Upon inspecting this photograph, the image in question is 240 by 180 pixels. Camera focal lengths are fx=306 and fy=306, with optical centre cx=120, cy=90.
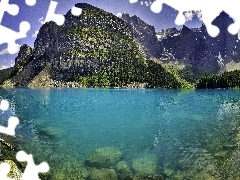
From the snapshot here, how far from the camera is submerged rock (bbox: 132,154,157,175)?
2856 centimetres

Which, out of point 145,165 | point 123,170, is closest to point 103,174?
point 123,170

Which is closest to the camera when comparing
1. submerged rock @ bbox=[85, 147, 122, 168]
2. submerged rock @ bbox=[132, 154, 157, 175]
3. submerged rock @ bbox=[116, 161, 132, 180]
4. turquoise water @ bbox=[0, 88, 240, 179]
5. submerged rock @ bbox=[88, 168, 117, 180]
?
submerged rock @ bbox=[88, 168, 117, 180]

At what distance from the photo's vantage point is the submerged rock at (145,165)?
28562 millimetres

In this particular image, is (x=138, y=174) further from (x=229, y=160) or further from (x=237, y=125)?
(x=237, y=125)

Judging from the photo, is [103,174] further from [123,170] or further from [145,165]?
[145,165]

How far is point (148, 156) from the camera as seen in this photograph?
3366 centimetres

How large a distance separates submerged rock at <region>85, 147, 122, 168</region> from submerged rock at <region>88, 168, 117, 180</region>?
1.70m

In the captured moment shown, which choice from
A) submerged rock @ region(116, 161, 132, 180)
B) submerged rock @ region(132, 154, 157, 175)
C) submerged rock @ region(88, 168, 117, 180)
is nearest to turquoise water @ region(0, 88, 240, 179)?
submerged rock @ region(132, 154, 157, 175)

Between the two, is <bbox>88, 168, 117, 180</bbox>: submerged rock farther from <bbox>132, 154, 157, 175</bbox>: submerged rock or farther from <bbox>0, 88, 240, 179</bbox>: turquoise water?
<bbox>132, 154, 157, 175</bbox>: submerged rock

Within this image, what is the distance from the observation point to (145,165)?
3011 cm

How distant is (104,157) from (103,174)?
4.84m

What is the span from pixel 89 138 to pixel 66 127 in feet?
33.7

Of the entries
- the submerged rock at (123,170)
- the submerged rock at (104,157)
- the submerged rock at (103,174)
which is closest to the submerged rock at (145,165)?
the submerged rock at (123,170)

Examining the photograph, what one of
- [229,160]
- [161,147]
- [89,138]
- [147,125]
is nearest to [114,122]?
[147,125]
